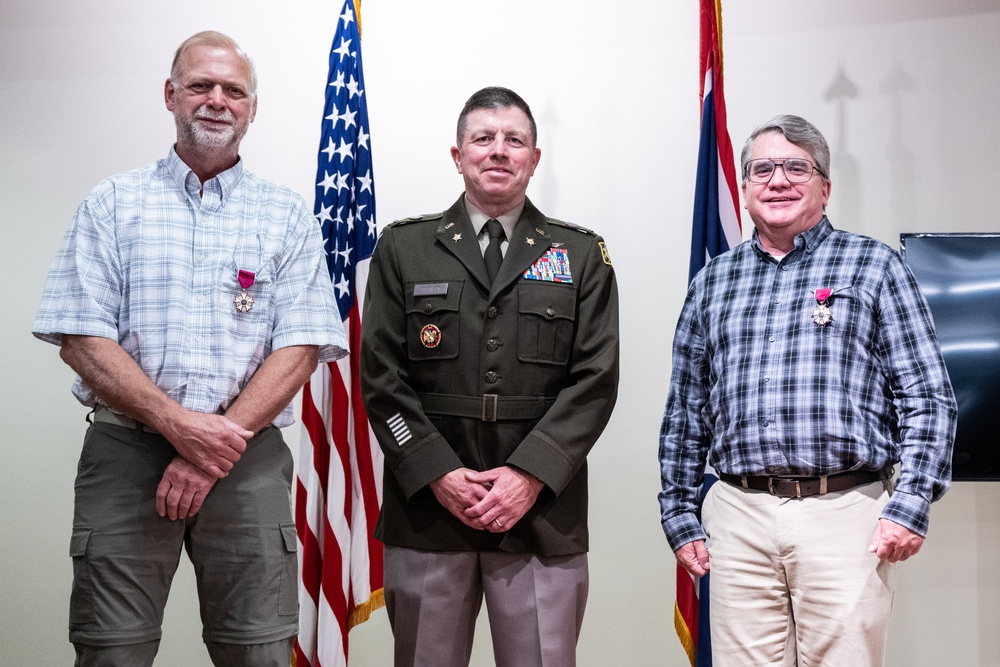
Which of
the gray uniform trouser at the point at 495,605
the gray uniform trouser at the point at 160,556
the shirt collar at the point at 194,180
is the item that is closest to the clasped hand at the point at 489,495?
the gray uniform trouser at the point at 495,605

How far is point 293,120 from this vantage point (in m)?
3.52

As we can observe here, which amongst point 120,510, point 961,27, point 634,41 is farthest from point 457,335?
point 961,27

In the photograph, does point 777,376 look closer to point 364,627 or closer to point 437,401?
point 437,401

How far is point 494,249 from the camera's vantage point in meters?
2.28

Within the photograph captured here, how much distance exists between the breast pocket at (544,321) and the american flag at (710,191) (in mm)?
788

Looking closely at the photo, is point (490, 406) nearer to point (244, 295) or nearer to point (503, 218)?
point (503, 218)

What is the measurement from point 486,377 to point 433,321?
0.19 meters

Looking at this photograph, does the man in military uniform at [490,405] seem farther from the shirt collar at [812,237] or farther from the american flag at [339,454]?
the american flag at [339,454]

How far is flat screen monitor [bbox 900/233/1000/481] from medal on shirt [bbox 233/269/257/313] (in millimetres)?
2104

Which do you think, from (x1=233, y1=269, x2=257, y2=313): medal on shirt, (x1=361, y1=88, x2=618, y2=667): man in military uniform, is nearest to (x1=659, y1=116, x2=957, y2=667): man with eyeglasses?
(x1=361, y1=88, x2=618, y2=667): man in military uniform

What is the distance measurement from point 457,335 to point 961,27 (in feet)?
7.94

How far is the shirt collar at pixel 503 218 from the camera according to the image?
7.63ft

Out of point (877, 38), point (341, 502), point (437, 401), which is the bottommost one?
point (341, 502)

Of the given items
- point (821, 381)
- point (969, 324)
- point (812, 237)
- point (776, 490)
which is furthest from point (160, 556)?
point (969, 324)
